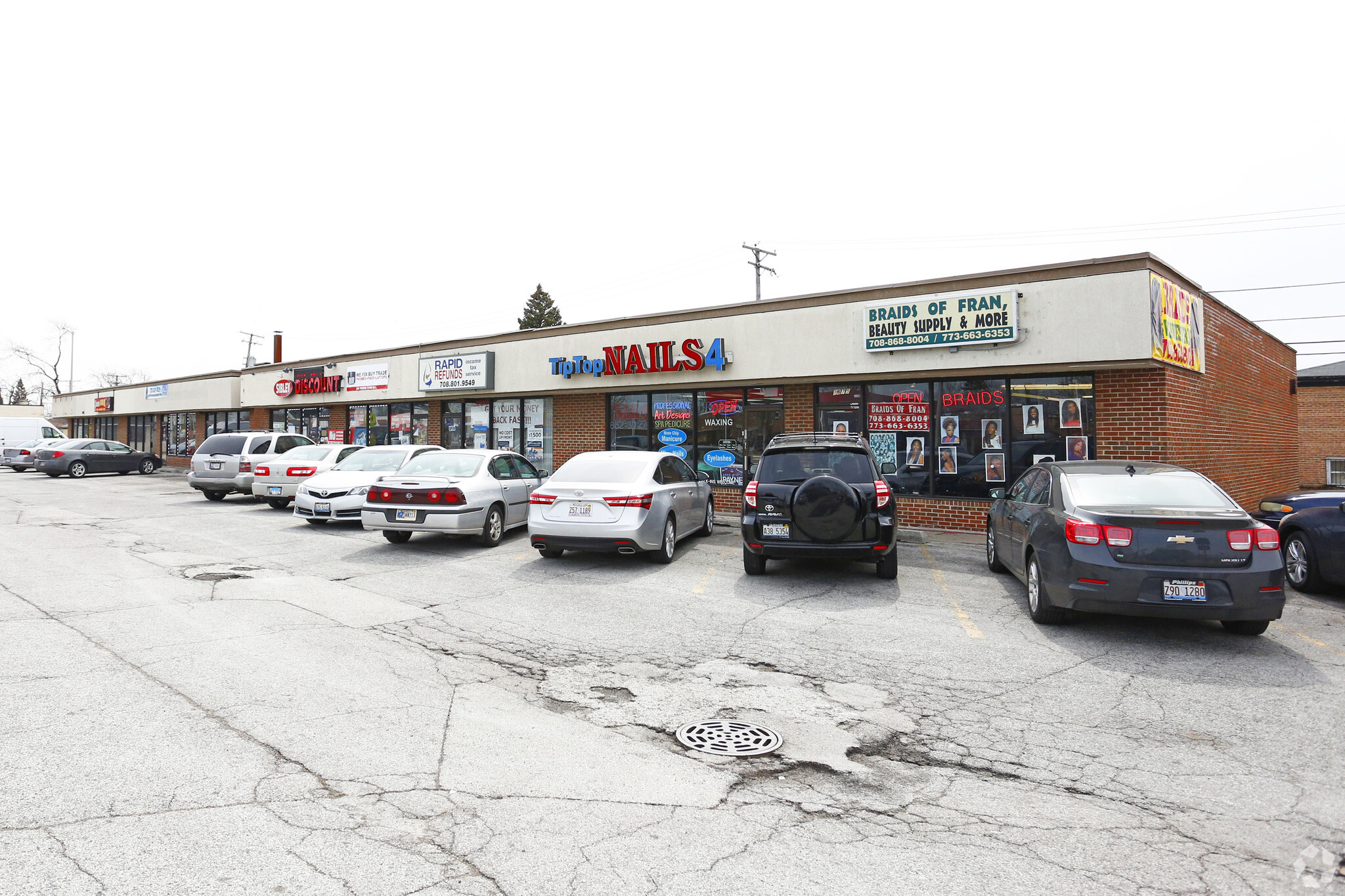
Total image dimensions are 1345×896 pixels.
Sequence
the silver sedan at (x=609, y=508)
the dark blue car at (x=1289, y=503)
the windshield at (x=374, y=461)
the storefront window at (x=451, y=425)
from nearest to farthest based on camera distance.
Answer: the silver sedan at (x=609, y=508), the dark blue car at (x=1289, y=503), the windshield at (x=374, y=461), the storefront window at (x=451, y=425)

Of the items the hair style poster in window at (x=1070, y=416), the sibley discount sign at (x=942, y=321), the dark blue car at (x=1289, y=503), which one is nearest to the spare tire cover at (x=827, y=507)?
the sibley discount sign at (x=942, y=321)

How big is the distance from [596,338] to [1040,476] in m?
11.8

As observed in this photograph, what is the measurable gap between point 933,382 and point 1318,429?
2068 cm

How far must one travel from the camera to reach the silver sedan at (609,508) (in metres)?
9.67

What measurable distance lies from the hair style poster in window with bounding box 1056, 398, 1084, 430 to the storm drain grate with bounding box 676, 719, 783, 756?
414 inches

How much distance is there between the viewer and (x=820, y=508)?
27.6ft

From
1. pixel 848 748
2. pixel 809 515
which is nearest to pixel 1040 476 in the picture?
pixel 809 515

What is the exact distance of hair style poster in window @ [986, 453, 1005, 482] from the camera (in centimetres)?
1323

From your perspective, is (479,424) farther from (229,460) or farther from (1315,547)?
(1315,547)

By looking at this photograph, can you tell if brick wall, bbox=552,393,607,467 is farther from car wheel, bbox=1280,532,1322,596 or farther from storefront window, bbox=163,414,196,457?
storefront window, bbox=163,414,196,457

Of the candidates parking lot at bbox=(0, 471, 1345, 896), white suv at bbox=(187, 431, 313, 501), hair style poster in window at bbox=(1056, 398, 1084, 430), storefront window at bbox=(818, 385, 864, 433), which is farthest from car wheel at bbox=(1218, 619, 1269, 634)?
white suv at bbox=(187, 431, 313, 501)

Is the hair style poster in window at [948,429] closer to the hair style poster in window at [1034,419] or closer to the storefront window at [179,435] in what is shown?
the hair style poster in window at [1034,419]

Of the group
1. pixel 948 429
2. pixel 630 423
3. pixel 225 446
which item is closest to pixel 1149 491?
pixel 948 429

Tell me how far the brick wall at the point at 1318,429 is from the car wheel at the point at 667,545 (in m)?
25.3
